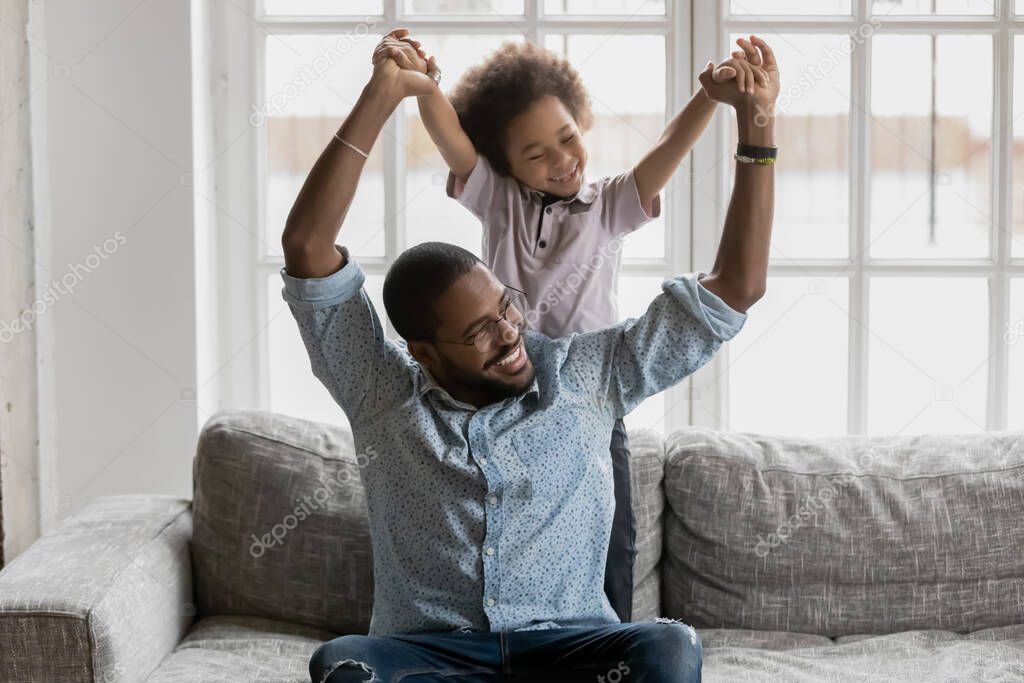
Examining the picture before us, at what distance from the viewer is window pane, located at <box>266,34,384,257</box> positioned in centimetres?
273

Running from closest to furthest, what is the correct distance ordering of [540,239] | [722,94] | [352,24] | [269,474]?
[722,94], [540,239], [269,474], [352,24]

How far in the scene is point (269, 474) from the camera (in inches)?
86.8

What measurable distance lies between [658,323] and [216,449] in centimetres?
92

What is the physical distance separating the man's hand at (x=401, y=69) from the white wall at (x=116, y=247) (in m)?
0.92

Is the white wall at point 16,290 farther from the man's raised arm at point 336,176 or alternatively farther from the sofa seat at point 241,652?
the man's raised arm at point 336,176

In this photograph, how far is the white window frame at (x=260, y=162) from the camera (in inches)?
106

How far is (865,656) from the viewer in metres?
2.06

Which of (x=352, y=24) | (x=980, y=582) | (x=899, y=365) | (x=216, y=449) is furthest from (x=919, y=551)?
(x=352, y=24)

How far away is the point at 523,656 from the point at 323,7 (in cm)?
165

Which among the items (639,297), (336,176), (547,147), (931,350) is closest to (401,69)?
(336,176)

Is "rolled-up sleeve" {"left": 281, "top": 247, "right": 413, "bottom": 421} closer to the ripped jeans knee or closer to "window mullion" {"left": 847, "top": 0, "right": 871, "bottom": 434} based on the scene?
the ripped jeans knee

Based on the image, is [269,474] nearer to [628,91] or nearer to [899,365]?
[628,91]

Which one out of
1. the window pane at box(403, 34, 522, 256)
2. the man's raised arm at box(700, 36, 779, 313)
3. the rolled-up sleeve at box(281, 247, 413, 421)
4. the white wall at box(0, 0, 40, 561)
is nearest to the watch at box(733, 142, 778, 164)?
the man's raised arm at box(700, 36, 779, 313)

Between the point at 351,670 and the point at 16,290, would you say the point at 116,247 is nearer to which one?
the point at 16,290
